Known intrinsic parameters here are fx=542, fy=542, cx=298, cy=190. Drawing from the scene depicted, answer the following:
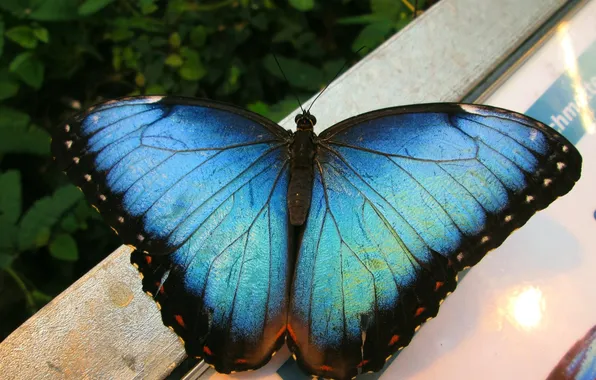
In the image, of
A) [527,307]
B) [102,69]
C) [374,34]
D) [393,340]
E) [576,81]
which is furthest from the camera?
[102,69]

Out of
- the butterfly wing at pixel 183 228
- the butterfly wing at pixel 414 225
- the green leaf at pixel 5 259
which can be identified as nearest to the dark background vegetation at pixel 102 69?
the green leaf at pixel 5 259

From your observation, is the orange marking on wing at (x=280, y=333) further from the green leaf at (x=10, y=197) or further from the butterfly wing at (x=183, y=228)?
the green leaf at (x=10, y=197)

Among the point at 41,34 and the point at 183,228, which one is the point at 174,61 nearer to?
the point at 41,34

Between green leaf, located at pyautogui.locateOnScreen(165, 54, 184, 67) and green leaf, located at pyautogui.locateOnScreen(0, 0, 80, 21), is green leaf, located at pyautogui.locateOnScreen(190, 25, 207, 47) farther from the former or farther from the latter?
green leaf, located at pyautogui.locateOnScreen(0, 0, 80, 21)

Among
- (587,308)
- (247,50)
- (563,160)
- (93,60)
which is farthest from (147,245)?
(93,60)

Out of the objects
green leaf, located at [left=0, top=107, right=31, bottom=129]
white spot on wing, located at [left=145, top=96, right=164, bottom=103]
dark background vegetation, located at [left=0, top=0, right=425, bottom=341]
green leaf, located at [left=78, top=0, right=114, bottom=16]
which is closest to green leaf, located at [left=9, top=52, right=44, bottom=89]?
dark background vegetation, located at [left=0, top=0, right=425, bottom=341]

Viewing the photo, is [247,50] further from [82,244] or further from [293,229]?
[293,229]

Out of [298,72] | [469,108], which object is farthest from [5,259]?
[469,108]
